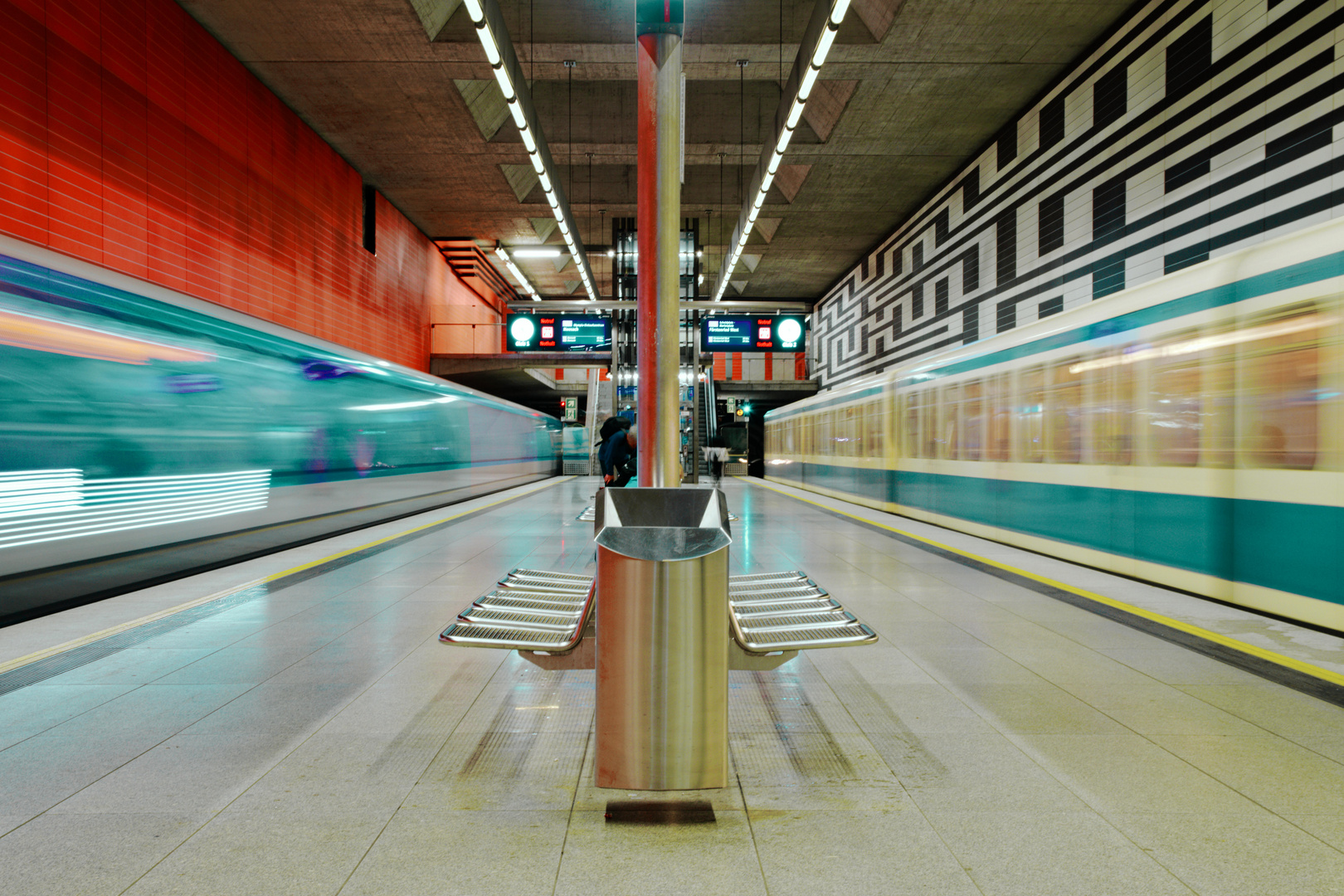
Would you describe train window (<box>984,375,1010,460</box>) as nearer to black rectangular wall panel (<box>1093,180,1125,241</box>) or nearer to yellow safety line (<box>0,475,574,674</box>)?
black rectangular wall panel (<box>1093,180,1125,241</box>)

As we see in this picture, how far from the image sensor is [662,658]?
2.20 m

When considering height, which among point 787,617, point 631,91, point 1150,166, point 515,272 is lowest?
point 787,617

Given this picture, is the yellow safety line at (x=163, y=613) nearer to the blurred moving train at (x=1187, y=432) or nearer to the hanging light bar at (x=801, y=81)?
the hanging light bar at (x=801, y=81)

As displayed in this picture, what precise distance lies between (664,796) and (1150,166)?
10.5 meters

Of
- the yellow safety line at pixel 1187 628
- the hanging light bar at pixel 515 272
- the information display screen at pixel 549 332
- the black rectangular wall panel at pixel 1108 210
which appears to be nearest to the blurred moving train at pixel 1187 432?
the yellow safety line at pixel 1187 628

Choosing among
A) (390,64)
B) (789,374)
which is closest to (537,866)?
(390,64)

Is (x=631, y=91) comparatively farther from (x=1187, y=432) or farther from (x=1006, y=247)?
(x=1187, y=432)

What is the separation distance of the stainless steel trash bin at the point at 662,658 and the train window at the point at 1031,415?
6157 mm

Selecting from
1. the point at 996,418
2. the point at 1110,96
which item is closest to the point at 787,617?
the point at 996,418

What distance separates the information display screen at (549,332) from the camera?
16.1 meters

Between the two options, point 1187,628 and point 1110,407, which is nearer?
point 1187,628

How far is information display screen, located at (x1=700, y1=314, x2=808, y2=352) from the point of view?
15.8m

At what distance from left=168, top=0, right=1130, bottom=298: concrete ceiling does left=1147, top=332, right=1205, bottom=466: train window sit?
690cm

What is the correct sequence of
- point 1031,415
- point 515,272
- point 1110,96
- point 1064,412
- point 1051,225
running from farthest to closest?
point 515,272, point 1051,225, point 1110,96, point 1031,415, point 1064,412
